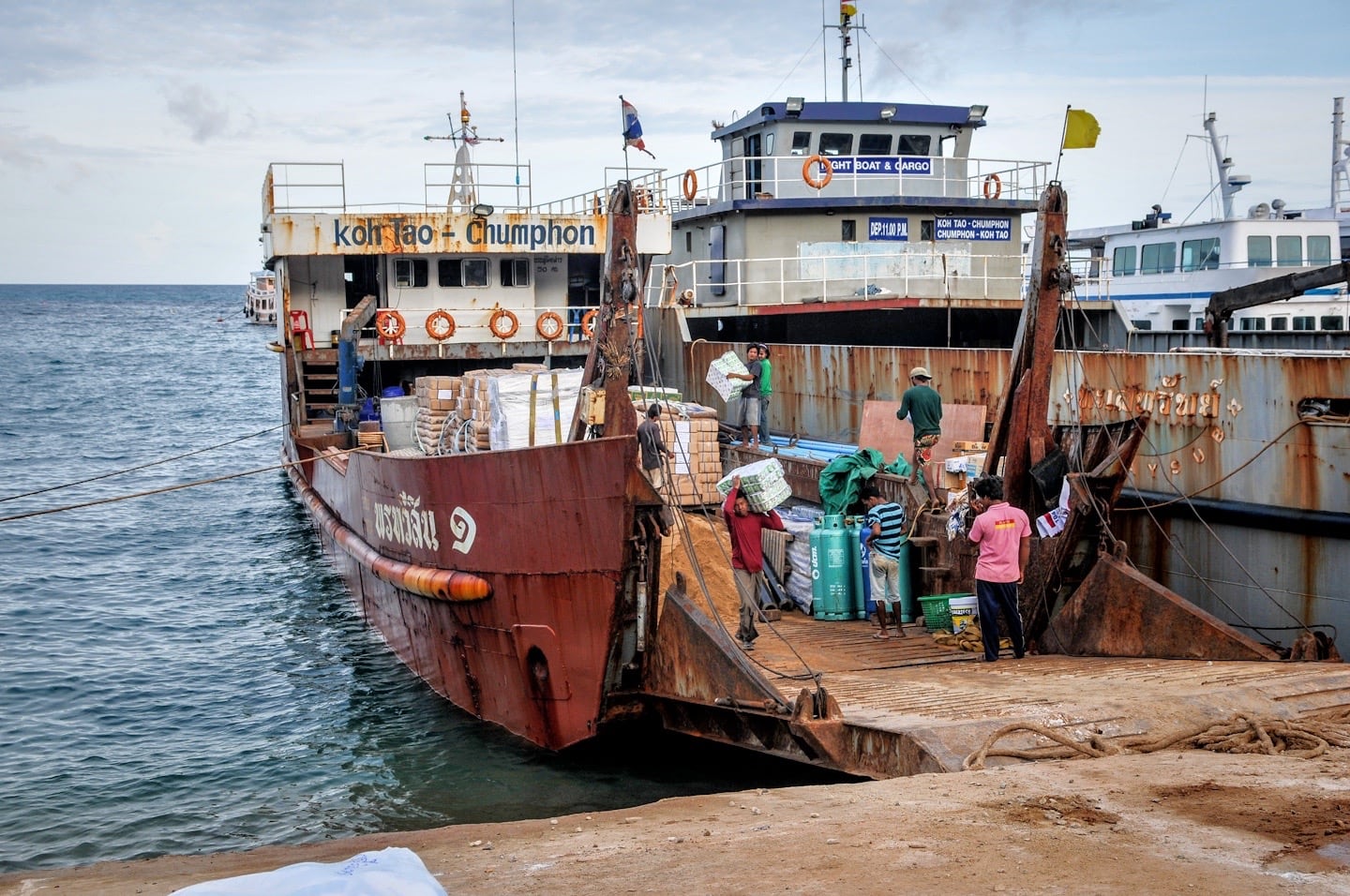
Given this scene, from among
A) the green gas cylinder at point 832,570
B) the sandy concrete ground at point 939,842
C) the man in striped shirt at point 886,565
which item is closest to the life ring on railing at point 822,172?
the green gas cylinder at point 832,570

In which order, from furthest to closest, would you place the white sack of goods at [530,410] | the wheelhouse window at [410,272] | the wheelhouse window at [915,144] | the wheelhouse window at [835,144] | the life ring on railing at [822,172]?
the wheelhouse window at [915,144] < the wheelhouse window at [835,144] < the life ring on railing at [822,172] < the wheelhouse window at [410,272] < the white sack of goods at [530,410]

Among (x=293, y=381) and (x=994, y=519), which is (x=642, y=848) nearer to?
(x=994, y=519)

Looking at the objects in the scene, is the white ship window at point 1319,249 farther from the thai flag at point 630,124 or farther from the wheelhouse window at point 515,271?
the thai flag at point 630,124

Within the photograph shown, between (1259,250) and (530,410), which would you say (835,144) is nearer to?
(1259,250)

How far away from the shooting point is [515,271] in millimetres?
21562

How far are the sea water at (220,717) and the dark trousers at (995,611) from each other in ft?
5.57

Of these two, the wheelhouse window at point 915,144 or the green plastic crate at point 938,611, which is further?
the wheelhouse window at point 915,144

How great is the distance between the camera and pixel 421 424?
14742mm

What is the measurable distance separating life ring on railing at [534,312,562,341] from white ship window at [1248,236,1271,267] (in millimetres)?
20055

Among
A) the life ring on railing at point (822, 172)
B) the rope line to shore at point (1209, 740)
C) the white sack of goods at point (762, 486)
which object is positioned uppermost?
the life ring on railing at point (822, 172)

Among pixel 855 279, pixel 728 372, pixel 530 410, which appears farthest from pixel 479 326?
pixel 530 410

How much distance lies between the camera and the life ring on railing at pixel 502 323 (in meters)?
20.2

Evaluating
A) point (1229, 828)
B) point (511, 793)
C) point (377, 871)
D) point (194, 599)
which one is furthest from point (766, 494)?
point (194, 599)

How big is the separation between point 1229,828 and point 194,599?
16176 mm
